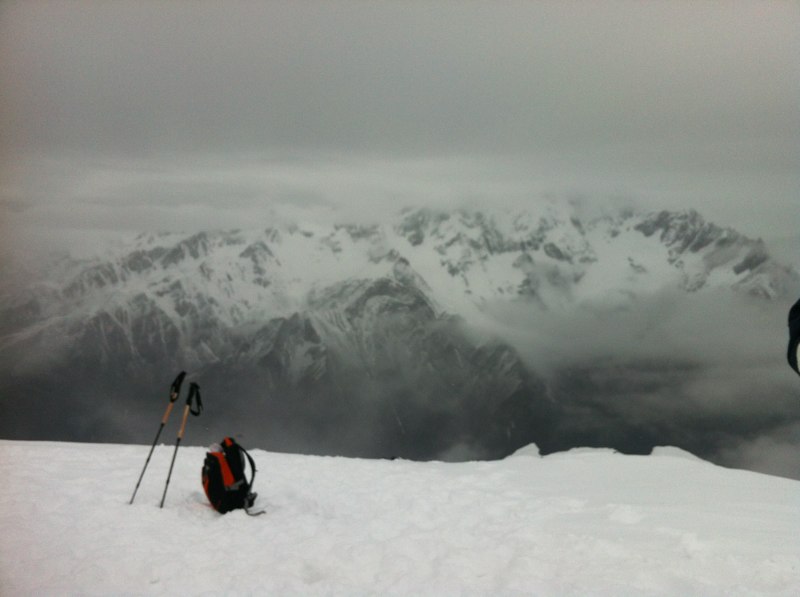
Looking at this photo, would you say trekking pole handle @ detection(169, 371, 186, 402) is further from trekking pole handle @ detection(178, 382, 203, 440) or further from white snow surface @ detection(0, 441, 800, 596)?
white snow surface @ detection(0, 441, 800, 596)

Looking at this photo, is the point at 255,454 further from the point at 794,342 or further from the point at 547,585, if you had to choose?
the point at 794,342

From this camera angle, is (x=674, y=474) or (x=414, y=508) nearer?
(x=414, y=508)

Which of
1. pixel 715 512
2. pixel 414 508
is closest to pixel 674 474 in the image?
pixel 715 512

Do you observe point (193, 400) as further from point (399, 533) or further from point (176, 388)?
point (399, 533)

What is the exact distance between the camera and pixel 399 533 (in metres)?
9.27

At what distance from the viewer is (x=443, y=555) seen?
8367 mm

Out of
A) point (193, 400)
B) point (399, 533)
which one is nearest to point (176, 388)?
point (193, 400)

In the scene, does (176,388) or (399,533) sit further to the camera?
(176,388)

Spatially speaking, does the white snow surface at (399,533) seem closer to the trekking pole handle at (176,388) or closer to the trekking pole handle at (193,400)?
the trekking pole handle at (193,400)

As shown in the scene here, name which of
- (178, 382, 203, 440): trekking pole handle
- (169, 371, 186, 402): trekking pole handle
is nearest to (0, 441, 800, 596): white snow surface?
(178, 382, 203, 440): trekking pole handle

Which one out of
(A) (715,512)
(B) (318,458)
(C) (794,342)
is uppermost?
(C) (794,342)

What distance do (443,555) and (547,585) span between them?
1.32 metres

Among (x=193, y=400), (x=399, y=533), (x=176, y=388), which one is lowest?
(x=399, y=533)

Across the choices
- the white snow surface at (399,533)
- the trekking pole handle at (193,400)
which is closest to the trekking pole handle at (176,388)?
the trekking pole handle at (193,400)
